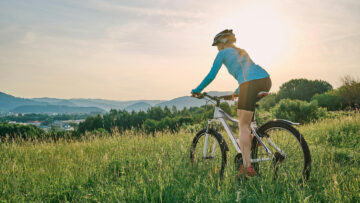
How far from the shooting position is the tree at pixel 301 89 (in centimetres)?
4050

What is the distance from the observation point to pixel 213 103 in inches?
178

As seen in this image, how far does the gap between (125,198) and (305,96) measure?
4248cm

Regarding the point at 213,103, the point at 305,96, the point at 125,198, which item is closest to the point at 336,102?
the point at 305,96

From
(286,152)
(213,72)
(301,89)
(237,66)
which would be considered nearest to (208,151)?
(286,152)

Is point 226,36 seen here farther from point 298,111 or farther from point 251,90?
point 298,111

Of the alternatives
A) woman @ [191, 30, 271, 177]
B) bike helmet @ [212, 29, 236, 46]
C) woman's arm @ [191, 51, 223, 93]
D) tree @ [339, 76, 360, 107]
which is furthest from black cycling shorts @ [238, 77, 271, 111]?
tree @ [339, 76, 360, 107]

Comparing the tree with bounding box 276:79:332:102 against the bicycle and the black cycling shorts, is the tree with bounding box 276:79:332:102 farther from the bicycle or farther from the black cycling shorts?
the black cycling shorts

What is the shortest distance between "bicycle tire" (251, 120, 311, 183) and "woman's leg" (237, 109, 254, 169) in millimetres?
244

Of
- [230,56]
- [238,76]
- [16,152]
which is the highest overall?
[230,56]

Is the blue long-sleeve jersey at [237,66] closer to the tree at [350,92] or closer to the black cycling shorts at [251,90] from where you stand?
the black cycling shorts at [251,90]

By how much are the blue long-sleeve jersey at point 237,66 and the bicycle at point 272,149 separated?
0.31 metres

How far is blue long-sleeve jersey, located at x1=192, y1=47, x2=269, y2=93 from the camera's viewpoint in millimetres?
3801

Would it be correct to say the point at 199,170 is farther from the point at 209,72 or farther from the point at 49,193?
the point at 49,193

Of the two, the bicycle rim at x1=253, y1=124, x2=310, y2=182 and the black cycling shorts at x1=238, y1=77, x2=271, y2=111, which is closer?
the bicycle rim at x1=253, y1=124, x2=310, y2=182
